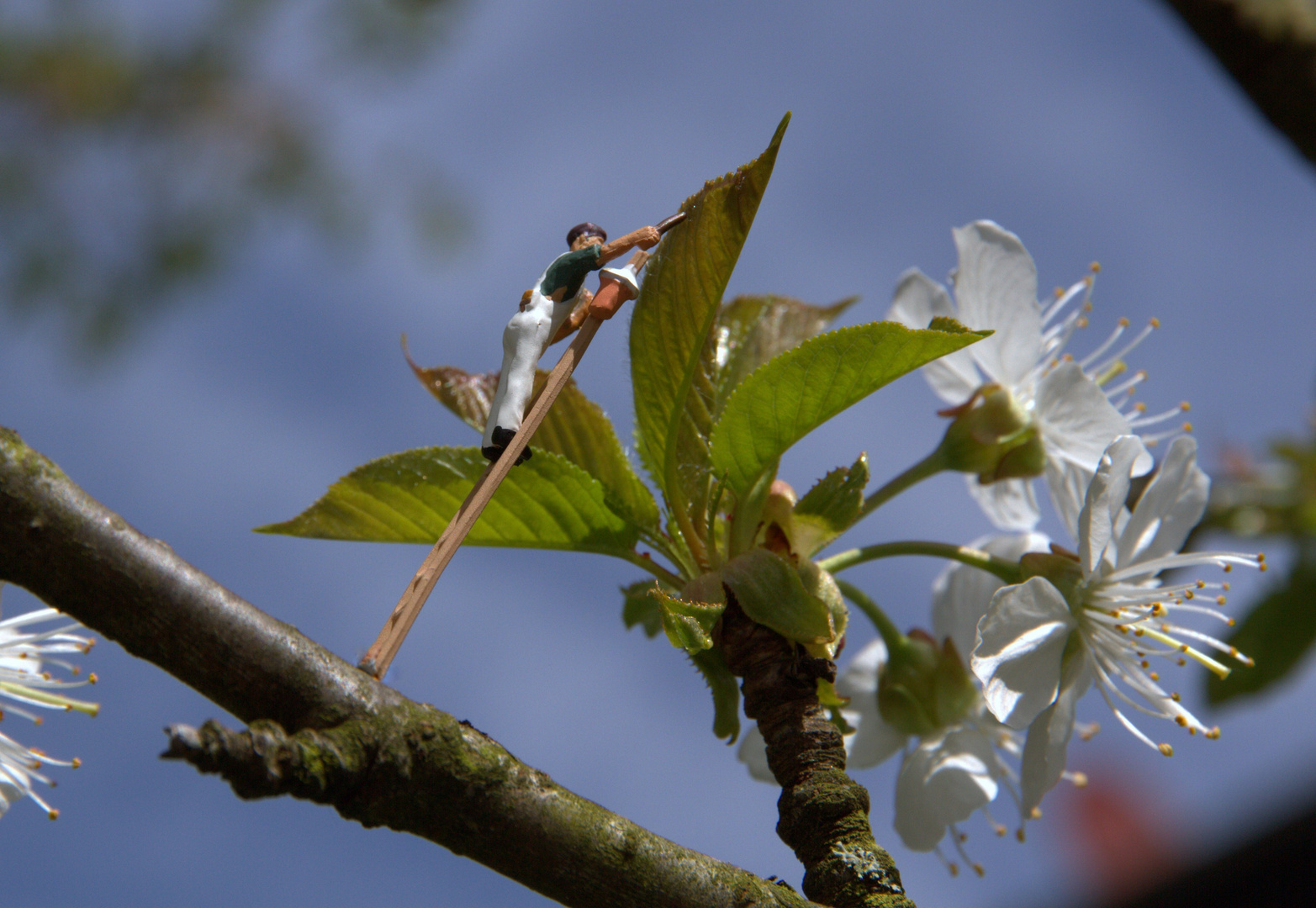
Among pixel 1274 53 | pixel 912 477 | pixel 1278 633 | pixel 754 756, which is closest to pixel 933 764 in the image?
pixel 754 756

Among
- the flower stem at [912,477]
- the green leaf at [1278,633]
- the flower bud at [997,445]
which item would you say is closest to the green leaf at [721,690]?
the flower stem at [912,477]

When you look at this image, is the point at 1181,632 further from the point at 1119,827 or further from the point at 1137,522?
the point at 1119,827

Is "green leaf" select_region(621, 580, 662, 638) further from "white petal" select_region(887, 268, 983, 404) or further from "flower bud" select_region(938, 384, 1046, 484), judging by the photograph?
"white petal" select_region(887, 268, 983, 404)

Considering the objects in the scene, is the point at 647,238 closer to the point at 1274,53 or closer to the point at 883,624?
the point at 883,624

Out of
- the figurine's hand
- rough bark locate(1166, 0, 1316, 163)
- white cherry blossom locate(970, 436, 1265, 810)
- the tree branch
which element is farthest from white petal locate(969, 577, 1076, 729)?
rough bark locate(1166, 0, 1316, 163)

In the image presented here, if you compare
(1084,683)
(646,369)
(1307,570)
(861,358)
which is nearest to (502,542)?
(646,369)
